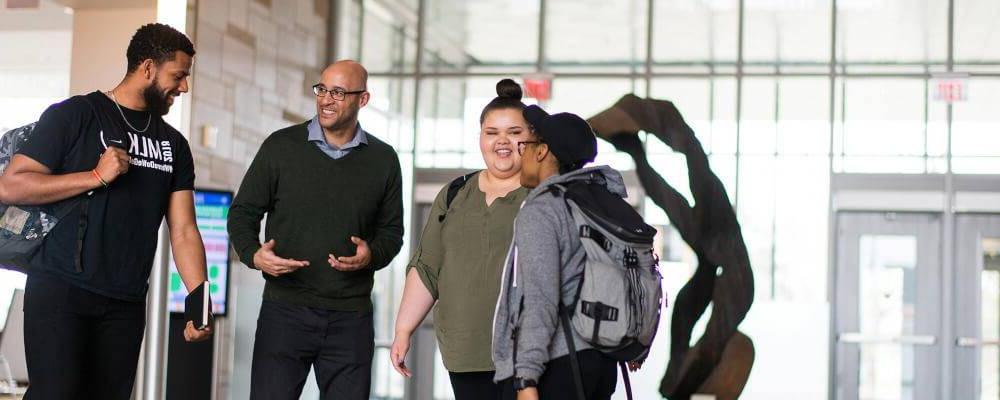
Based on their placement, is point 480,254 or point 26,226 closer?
point 26,226

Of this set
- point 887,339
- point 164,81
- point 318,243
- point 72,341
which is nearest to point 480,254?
point 318,243

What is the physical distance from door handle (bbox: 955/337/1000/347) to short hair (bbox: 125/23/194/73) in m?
8.55

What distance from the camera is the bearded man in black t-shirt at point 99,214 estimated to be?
309cm

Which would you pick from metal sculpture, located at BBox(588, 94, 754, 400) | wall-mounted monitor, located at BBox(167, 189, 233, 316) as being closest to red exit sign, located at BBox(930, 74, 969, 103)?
wall-mounted monitor, located at BBox(167, 189, 233, 316)

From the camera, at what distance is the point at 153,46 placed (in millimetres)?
3234

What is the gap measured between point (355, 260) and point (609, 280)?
3.21 ft

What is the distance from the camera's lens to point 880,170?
1059cm

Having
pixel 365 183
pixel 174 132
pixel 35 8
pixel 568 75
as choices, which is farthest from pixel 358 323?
pixel 568 75

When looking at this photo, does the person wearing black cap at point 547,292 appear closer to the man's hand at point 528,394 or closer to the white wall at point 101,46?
the man's hand at point 528,394

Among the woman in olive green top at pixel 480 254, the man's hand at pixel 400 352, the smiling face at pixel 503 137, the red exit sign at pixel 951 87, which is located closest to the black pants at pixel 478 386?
the woman in olive green top at pixel 480 254

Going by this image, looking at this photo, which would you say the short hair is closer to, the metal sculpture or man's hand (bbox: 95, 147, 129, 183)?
man's hand (bbox: 95, 147, 129, 183)

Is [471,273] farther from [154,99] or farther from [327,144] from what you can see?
[154,99]

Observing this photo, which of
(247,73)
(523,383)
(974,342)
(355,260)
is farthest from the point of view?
(974,342)

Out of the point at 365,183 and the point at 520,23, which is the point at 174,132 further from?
the point at 520,23
